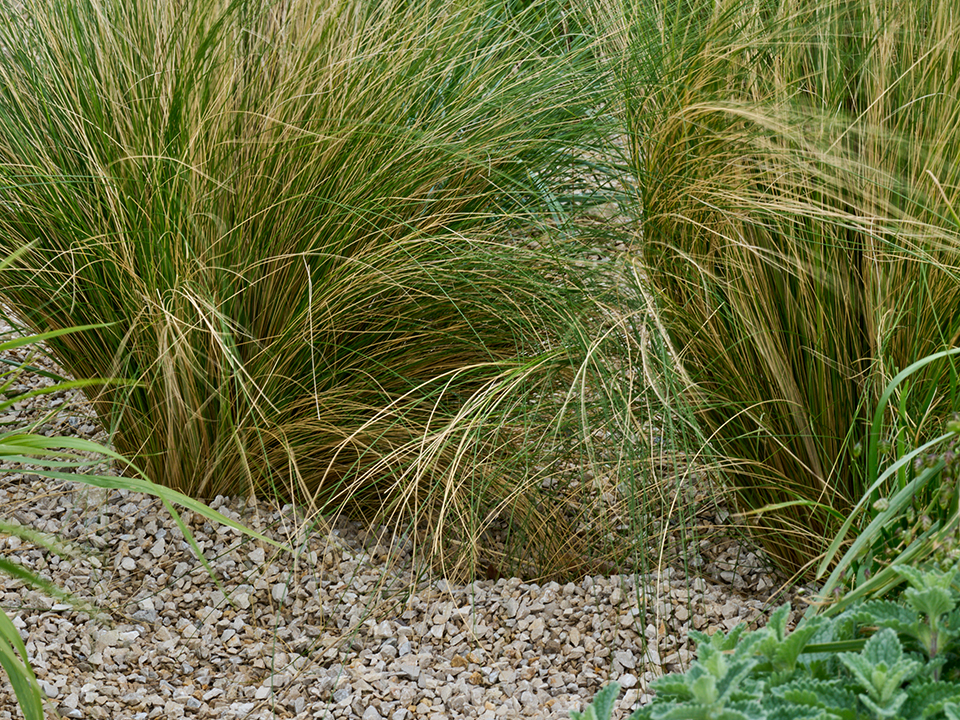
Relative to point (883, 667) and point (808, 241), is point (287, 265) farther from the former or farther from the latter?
point (883, 667)

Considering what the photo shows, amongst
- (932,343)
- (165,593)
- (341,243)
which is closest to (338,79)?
(341,243)

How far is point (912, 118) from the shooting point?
6.78 feet

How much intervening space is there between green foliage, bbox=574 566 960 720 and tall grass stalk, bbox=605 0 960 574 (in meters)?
0.65

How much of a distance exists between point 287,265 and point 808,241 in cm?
109

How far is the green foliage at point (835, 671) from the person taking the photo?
102 cm

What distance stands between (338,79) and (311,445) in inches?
33.7

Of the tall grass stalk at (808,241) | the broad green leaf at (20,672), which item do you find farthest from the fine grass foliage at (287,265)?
the broad green leaf at (20,672)

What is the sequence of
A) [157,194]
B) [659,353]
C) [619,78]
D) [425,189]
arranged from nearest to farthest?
[659,353], [157,194], [425,189], [619,78]

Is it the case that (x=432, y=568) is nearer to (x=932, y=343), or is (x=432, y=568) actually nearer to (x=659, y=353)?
(x=659, y=353)

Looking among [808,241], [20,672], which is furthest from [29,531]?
[808,241]

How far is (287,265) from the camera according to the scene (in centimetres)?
222

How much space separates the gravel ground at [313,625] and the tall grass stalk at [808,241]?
0.29m

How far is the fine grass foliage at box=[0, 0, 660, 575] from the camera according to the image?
2.11 metres

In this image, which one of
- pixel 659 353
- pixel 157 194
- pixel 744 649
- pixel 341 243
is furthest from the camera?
pixel 341 243
